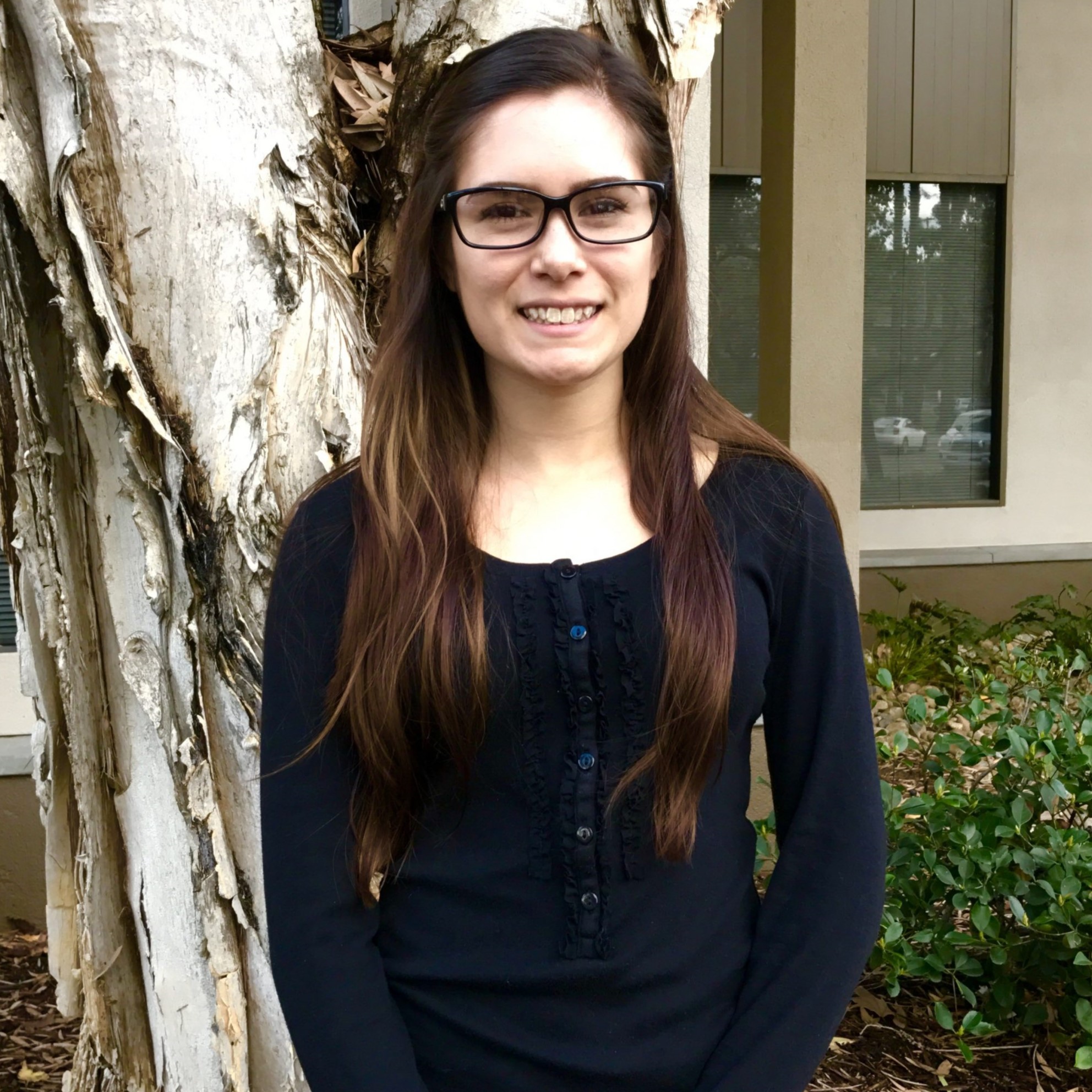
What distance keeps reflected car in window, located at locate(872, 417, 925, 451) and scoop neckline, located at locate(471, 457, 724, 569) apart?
626cm

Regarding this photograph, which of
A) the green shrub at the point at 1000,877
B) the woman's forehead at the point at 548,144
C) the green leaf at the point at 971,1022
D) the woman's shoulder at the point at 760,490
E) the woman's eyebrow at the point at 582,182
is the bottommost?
the green leaf at the point at 971,1022

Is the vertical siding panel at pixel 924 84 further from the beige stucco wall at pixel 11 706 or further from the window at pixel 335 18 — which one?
the beige stucco wall at pixel 11 706

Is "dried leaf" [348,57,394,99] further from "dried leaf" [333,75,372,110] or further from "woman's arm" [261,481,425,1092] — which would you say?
"woman's arm" [261,481,425,1092]

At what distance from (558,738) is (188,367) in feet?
2.88

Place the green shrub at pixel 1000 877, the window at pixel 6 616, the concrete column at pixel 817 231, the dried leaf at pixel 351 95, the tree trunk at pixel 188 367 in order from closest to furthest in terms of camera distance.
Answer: the tree trunk at pixel 188 367 → the dried leaf at pixel 351 95 → the green shrub at pixel 1000 877 → the window at pixel 6 616 → the concrete column at pixel 817 231

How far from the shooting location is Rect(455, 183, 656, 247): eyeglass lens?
1401 mm

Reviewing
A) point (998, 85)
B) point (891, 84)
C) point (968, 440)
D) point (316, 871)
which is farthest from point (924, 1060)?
point (998, 85)

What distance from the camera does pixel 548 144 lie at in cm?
140

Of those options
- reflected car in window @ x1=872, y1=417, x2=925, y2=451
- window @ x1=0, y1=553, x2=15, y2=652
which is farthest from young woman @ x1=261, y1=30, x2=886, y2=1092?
reflected car in window @ x1=872, y1=417, x2=925, y2=451

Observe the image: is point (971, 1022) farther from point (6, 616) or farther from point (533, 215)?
point (6, 616)

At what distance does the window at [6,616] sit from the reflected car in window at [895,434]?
5.11 metres

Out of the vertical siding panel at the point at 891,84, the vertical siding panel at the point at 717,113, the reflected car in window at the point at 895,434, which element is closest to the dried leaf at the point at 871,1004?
the vertical siding panel at the point at 717,113

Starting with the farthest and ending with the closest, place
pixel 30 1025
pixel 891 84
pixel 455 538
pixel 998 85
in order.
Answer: pixel 998 85
pixel 891 84
pixel 30 1025
pixel 455 538

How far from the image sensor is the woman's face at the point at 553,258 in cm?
139
